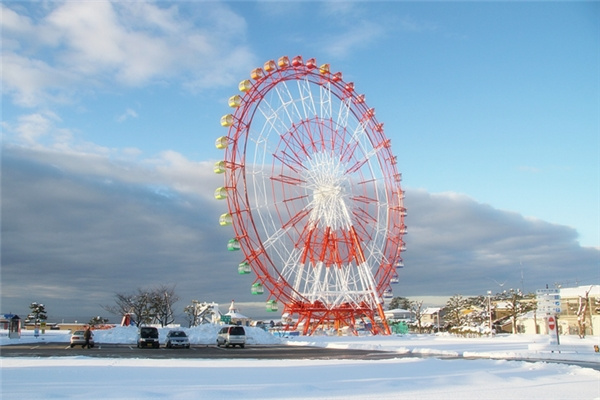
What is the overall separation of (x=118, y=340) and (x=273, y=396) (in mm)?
36164

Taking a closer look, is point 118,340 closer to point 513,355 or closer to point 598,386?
point 513,355

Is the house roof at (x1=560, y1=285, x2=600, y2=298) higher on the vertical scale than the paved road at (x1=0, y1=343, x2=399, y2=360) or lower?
higher

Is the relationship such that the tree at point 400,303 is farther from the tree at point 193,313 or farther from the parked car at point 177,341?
the parked car at point 177,341

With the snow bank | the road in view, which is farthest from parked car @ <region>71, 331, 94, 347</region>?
the snow bank

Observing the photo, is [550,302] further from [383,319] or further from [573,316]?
[573,316]

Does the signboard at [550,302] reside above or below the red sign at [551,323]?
above

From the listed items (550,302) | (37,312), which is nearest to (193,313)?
(37,312)

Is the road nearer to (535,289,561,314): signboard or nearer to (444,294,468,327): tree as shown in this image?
(535,289,561,314): signboard

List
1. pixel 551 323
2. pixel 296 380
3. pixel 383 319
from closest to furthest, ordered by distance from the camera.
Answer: pixel 296 380
pixel 551 323
pixel 383 319

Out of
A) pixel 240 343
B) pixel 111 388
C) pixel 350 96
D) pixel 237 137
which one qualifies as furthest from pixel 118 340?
pixel 111 388

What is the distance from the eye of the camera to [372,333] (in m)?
57.9

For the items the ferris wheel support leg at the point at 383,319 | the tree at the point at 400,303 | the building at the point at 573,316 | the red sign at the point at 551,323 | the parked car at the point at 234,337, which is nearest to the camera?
the red sign at the point at 551,323

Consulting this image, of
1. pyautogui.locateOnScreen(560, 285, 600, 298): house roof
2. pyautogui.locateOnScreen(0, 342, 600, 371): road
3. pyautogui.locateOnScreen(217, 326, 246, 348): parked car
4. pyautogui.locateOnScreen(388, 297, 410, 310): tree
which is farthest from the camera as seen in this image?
pyautogui.locateOnScreen(388, 297, 410, 310): tree

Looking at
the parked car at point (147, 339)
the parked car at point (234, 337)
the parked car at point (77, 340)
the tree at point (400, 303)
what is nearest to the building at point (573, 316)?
the parked car at point (234, 337)
